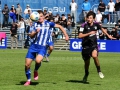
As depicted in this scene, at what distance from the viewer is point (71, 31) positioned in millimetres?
Result: 39219

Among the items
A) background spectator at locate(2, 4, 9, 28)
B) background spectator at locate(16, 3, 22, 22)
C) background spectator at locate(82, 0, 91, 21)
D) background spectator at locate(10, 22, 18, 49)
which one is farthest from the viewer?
background spectator at locate(16, 3, 22, 22)

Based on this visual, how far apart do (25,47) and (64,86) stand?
84.0 feet

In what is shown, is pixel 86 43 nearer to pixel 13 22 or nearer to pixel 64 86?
pixel 64 86

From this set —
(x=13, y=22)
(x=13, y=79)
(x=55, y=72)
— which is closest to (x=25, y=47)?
(x=13, y=22)

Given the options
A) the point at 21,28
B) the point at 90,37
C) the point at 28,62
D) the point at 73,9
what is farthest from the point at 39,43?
the point at 73,9

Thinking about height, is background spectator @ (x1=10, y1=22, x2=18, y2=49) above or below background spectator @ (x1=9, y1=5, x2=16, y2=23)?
below

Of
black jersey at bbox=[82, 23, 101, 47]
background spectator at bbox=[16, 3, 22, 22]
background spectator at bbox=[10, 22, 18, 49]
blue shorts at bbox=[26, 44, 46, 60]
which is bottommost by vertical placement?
background spectator at bbox=[10, 22, 18, 49]

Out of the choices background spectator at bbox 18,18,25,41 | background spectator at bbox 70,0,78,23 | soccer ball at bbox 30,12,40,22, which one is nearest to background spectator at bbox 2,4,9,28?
background spectator at bbox 18,18,25,41

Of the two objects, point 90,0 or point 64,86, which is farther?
point 90,0

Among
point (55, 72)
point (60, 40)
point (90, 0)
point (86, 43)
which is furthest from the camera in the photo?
point (90, 0)

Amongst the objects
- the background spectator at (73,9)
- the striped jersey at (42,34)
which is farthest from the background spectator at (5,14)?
the striped jersey at (42,34)

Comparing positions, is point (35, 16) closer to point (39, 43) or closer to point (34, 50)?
point (39, 43)

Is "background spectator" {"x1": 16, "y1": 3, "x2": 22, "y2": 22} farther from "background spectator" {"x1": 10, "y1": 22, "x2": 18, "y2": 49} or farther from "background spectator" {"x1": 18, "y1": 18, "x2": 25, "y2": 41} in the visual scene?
"background spectator" {"x1": 10, "y1": 22, "x2": 18, "y2": 49}

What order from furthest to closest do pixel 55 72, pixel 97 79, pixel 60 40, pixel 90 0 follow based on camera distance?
1. pixel 90 0
2. pixel 60 40
3. pixel 55 72
4. pixel 97 79
